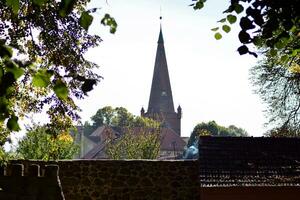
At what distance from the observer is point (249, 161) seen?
61.1 ft

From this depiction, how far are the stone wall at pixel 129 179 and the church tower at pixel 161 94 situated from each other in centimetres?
7010

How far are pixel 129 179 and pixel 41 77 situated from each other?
14.4 meters

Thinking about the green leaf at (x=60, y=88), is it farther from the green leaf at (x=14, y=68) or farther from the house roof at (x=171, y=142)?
the house roof at (x=171, y=142)

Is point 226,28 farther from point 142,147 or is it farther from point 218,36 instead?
point 142,147

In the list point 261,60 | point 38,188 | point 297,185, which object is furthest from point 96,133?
point 38,188

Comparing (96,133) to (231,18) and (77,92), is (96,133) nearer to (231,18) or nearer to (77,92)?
(77,92)

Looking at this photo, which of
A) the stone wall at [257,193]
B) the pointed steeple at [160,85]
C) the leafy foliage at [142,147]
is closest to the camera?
the stone wall at [257,193]

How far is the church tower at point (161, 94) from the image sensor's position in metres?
87.8

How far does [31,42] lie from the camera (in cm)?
1293

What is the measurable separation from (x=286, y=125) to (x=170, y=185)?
12.1 meters

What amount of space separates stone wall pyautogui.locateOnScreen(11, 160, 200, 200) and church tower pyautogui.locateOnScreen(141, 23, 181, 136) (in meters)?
70.1

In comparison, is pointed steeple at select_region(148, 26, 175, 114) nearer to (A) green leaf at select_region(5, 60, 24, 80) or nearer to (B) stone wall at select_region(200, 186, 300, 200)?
(B) stone wall at select_region(200, 186, 300, 200)

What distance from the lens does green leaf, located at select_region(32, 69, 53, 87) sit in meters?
2.03

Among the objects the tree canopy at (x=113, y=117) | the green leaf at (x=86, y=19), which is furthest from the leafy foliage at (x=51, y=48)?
the tree canopy at (x=113, y=117)
